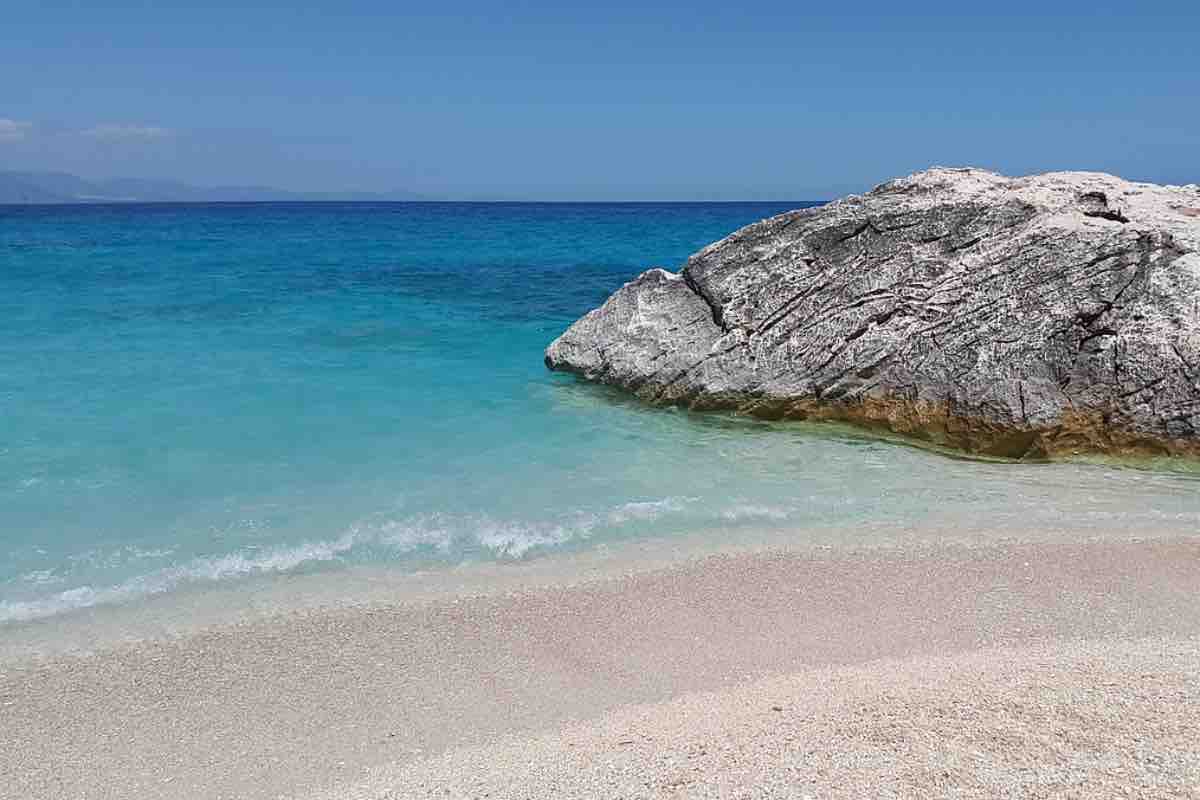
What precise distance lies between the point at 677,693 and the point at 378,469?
5836mm

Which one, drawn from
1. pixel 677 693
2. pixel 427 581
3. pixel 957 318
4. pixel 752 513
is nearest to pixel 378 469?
pixel 427 581

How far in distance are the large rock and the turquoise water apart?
59 centimetres

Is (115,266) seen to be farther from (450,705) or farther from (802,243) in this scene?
(450,705)

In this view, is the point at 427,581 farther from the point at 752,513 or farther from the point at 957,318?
the point at 957,318

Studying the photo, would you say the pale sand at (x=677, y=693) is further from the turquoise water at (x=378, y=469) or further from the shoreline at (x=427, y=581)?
the turquoise water at (x=378, y=469)

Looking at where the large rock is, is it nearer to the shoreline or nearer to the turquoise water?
the turquoise water

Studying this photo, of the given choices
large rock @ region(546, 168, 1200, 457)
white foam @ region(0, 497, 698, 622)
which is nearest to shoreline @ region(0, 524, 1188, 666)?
white foam @ region(0, 497, 698, 622)

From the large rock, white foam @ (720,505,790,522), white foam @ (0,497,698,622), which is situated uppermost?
the large rock

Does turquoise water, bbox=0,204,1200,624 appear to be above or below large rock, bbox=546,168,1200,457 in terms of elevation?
below

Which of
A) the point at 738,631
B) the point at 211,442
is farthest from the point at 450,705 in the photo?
the point at 211,442

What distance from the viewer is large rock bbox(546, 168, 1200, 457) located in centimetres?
1059

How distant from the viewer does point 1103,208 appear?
11.9 meters

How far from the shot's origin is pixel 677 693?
232 inches

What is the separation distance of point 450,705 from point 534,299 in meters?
19.5
